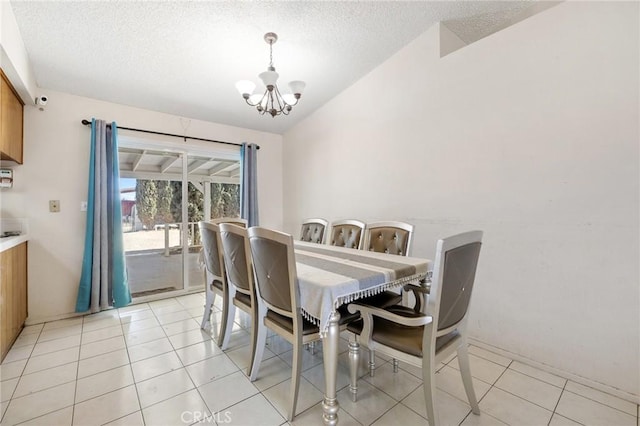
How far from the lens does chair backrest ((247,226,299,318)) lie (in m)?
1.43

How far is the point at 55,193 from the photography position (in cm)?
288

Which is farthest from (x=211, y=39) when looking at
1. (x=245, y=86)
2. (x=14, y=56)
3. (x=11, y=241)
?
(x=11, y=241)

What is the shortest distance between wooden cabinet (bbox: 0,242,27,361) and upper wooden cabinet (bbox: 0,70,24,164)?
2.72ft

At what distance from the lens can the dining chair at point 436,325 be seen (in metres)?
1.25

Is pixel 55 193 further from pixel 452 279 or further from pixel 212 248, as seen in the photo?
pixel 452 279

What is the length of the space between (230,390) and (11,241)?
2200 millimetres

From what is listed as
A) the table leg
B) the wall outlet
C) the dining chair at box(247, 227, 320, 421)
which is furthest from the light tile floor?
the wall outlet

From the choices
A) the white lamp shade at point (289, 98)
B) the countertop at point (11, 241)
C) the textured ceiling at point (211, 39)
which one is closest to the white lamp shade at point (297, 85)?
the white lamp shade at point (289, 98)

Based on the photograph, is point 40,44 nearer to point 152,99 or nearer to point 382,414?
point 152,99

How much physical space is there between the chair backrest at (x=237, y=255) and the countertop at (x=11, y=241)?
1.61m

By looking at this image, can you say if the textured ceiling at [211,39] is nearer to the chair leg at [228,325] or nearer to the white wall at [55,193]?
the white wall at [55,193]

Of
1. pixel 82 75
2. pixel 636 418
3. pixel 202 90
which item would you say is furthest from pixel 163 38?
pixel 636 418

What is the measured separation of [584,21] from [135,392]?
3.67 metres

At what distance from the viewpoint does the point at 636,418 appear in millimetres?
1477
